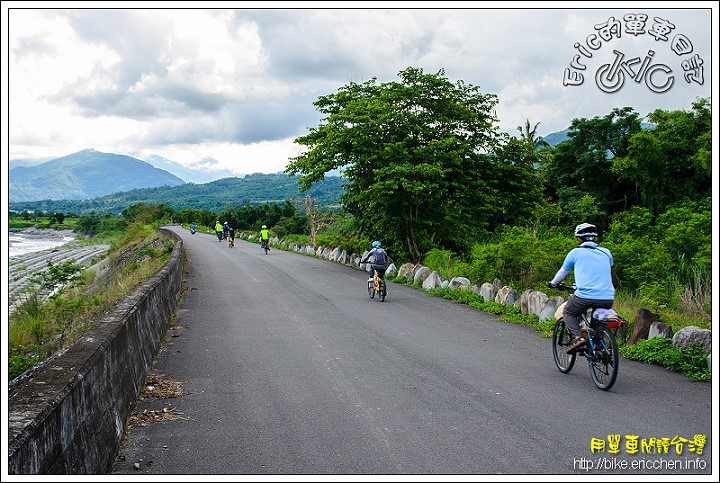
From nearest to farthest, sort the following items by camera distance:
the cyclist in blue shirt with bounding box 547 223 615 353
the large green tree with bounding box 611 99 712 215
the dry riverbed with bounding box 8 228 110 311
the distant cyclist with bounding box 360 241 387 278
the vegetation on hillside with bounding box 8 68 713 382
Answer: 1. the cyclist in blue shirt with bounding box 547 223 615 353
2. the vegetation on hillside with bounding box 8 68 713 382
3. the distant cyclist with bounding box 360 241 387 278
4. the dry riverbed with bounding box 8 228 110 311
5. the large green tree with bounding box 611 99 712 215

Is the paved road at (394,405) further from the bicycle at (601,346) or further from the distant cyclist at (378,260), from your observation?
the distant cyclist at (378,260)

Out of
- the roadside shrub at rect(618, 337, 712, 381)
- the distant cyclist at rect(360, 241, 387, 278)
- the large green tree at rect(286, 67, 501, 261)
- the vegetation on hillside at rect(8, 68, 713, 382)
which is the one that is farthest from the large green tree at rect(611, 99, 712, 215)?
the roadside shrub at rect(618, 337, 712, 381)

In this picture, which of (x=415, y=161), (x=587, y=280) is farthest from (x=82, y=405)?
(x=415, y=161)

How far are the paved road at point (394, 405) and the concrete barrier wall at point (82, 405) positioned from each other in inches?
14.1

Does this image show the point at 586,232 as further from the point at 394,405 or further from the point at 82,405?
the point at 82,405

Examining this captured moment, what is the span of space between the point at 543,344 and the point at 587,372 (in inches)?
70.3

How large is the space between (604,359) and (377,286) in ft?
27.8

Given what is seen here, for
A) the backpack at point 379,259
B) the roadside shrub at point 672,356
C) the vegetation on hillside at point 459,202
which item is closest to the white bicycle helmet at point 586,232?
the roadside shrub at point 672,356

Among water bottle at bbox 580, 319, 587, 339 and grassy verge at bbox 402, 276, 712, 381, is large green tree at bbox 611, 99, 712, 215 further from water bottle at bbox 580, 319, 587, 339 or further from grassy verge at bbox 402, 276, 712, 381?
water bottle at bbox 580, 319, 587, 339

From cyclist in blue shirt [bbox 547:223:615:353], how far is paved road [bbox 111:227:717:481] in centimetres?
79

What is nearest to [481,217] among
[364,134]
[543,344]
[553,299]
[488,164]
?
[488,164]

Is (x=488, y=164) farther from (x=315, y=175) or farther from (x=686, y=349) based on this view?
(x=686, y=349)

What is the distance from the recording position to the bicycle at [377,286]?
575 inches

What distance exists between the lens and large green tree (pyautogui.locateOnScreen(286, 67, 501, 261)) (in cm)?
2083
